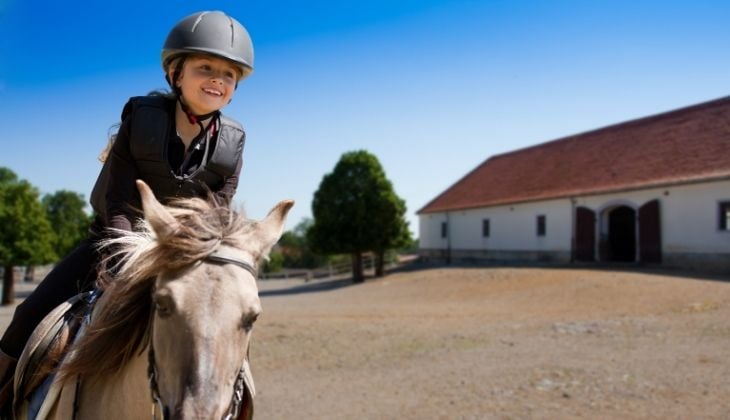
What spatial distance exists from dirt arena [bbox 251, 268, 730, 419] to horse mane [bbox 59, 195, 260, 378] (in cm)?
569

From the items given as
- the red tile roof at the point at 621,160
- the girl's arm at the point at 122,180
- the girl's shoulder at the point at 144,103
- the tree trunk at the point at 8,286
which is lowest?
the tree trunk at the point at 8,286

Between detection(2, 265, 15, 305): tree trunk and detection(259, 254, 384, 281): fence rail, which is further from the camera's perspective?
detection(259, 254, 384, 281): fence rail

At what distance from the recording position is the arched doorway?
27281 mm

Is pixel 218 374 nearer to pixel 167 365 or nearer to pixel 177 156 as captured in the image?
pixel 167 365

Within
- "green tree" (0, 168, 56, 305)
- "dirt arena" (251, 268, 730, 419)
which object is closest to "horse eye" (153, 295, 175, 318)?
"dirt arena" (251, 268, 730, 419)

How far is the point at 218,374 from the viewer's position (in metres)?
1.67

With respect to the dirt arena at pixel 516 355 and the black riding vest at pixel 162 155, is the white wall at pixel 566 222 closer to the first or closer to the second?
the dirt arena at pixel 516 355

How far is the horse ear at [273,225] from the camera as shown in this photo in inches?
84.2

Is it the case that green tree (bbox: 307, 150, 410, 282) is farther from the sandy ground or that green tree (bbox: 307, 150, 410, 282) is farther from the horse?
the horse

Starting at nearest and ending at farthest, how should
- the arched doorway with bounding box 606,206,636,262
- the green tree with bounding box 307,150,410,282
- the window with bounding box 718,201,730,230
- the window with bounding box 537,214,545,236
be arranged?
the window with bounding box 718,201,730,230, the arched doorway with bounding box 606,206,636,262, the window with bounding box 537,214,545,236, the green tree with bounding box 307,150,410,282

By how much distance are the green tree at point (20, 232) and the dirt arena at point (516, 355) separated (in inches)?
492

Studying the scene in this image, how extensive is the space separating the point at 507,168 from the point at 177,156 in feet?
128

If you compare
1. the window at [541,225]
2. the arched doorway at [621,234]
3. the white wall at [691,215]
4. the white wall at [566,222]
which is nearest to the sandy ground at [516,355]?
the white wall at [691,215]

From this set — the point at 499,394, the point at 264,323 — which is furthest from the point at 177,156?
the point at 264,323
